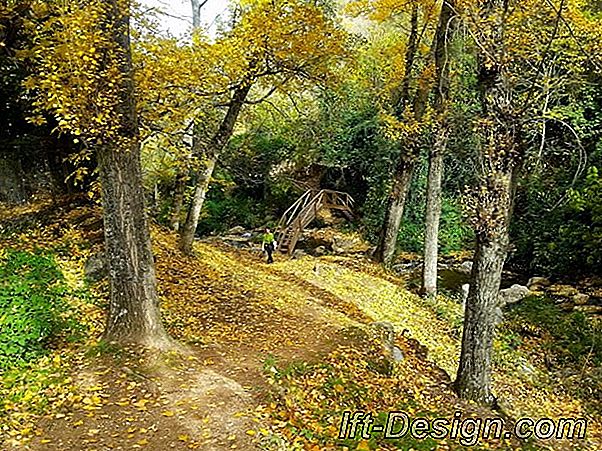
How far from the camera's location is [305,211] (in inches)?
711

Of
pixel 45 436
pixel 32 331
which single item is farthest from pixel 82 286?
pixel 45 436

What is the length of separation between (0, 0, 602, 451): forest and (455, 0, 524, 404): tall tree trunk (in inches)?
1.1

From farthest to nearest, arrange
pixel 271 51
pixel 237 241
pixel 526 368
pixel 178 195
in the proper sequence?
pixel 237 241
pixel 178 195
pixel 271 51
pixel 526 368

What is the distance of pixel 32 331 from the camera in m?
6.25

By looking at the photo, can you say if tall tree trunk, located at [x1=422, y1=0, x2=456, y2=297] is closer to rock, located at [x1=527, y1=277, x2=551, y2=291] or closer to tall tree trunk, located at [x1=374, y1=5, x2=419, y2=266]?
tall tree trunk, located at [x1=374, y1=5, x2=419, y2=266]

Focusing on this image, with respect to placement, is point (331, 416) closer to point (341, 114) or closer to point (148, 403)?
point (148, 403)

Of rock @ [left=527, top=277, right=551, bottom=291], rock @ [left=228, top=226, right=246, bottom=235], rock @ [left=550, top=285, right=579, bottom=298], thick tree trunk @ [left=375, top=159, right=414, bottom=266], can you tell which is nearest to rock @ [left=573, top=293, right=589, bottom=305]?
rock @ [left=550, top=285, right=579, bottom=298]

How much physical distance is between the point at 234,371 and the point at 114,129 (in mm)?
3436

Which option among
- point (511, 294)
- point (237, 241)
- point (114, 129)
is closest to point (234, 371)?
point (114, 129)

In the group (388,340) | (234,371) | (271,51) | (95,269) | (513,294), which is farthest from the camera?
(513,294)

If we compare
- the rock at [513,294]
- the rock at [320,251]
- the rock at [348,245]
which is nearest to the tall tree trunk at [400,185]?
the rock at [513,294]

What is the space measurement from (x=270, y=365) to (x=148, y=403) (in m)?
1.72

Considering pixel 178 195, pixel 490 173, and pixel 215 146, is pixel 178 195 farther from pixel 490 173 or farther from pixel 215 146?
pixel 490 173

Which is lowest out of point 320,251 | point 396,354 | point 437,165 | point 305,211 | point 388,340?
point 320,251
